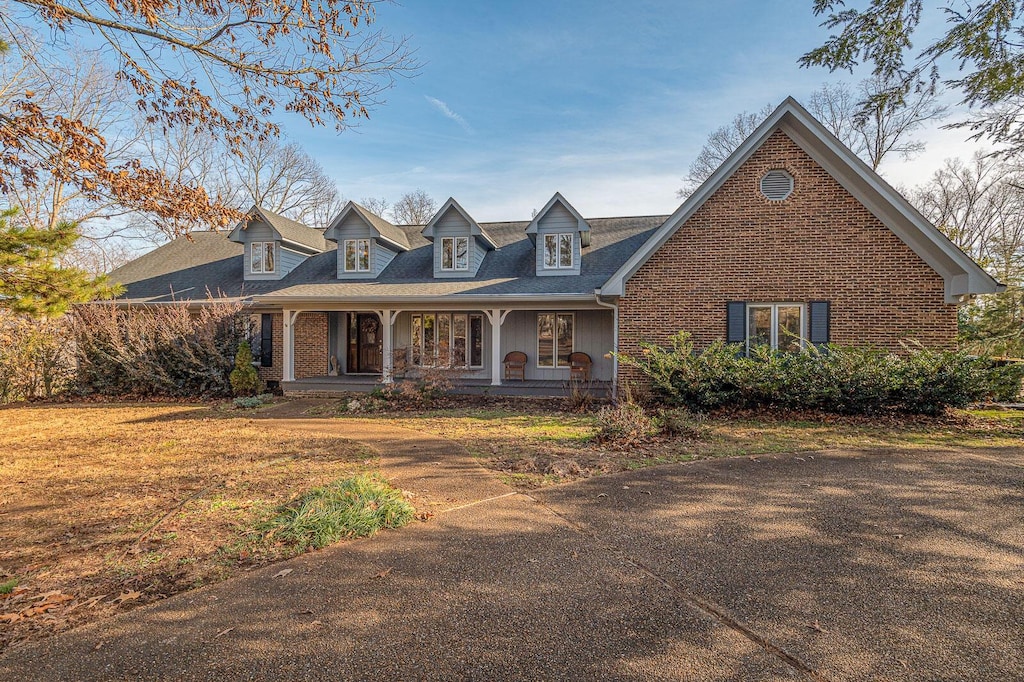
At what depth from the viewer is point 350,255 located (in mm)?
15719

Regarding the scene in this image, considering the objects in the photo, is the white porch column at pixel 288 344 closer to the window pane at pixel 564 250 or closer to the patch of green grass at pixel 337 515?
the window pane at pixel 564 250

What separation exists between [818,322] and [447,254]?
9.96 m

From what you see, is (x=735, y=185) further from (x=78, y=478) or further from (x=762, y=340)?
(x=78, y=478)

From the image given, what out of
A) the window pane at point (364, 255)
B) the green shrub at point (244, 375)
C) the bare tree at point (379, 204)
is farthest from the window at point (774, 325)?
the bare tree at point (379, 204)

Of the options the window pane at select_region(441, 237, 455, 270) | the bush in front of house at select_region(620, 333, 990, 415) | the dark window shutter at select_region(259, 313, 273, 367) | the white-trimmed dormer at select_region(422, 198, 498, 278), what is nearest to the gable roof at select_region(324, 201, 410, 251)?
the white-trimmed dormer at select_region(422, 198, 498, 278)

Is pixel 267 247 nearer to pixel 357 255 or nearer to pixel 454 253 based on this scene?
pixel 357 255

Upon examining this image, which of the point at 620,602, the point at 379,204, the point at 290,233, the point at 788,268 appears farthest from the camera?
the point at 379,204

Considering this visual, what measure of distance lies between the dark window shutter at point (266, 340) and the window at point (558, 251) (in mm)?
8828

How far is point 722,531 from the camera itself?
4344 millimetres

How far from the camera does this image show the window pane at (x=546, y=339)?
1490 cm

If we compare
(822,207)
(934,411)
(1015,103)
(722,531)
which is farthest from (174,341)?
(1015,103)

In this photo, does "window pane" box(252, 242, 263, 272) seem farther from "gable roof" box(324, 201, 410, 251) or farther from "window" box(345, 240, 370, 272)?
"window" box(345, 240, 370, 272)

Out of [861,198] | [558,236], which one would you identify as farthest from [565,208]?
[861,198]

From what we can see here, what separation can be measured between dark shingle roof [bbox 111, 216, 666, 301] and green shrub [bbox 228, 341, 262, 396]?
1859 mm
